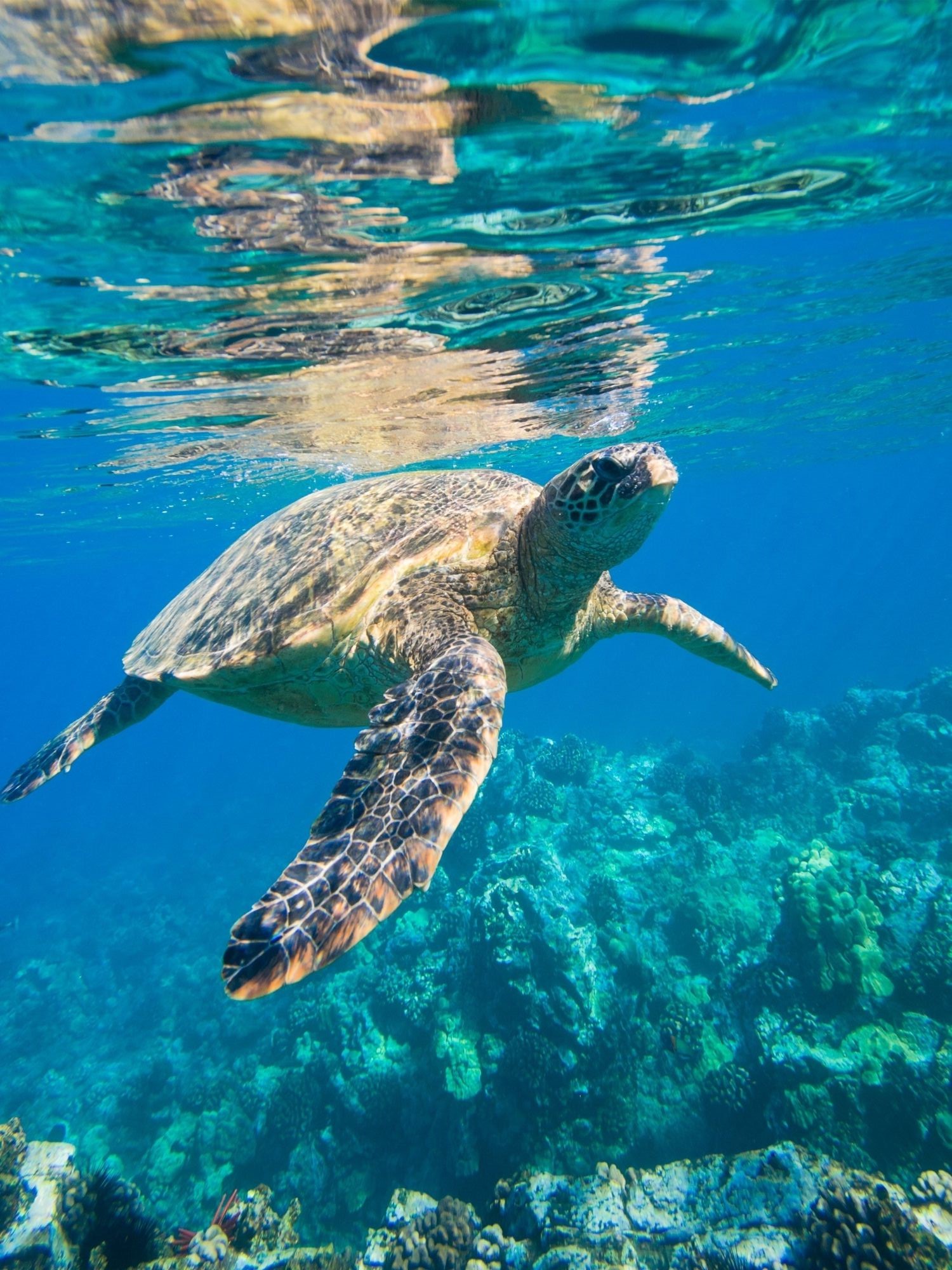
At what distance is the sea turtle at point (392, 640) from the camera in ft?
8.72

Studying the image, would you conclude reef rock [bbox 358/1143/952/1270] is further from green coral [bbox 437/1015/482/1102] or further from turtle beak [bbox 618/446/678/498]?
turtle beak [bbox 618/446/678/498]

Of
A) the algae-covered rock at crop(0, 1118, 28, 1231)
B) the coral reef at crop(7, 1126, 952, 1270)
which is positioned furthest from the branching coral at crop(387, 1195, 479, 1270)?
the algae-covered rock at crop(0, 1118, 28, 1231)

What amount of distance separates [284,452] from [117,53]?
13.0 m

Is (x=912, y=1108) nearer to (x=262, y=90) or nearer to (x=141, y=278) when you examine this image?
(x=262, y=90)

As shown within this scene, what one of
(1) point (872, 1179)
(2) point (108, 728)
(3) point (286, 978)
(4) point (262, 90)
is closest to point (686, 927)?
(1) point (872, 1179)

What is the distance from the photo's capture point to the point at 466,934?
1067 centimetres

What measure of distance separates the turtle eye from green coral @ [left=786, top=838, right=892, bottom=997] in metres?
7.29

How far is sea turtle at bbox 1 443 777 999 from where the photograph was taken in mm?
Answer: 2658

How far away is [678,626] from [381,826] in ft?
15.8

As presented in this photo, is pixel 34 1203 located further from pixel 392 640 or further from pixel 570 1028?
pixel 570 1028

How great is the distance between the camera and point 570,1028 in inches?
319

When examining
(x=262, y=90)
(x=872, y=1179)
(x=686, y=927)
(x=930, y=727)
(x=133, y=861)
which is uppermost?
(x=262, y=90)

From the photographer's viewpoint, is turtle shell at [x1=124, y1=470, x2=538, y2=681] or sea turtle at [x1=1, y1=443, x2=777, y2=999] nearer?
sea turtle at [x1=1, y1=443, x2=777, y2=999]

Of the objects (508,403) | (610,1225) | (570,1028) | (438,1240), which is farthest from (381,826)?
(508,403)
